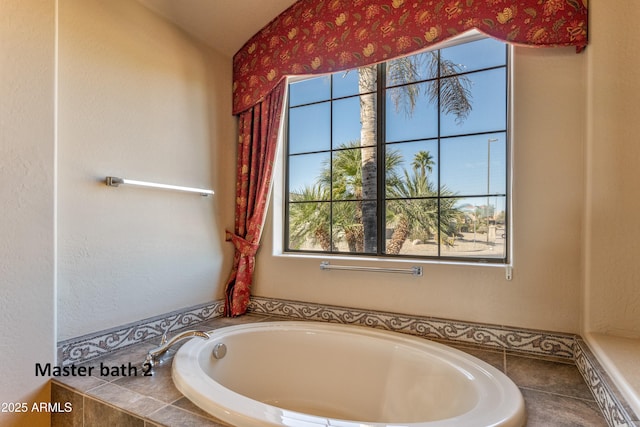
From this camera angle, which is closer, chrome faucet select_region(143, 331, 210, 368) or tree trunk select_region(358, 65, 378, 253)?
chrome faucet select_region(143, 331, 210, 368)

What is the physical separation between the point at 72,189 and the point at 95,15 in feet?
2.69

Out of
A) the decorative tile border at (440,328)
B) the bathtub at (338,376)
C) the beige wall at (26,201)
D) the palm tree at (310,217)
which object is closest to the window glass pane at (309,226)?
the palm tree at (310,217)

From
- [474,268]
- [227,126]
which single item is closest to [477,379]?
[474,268]

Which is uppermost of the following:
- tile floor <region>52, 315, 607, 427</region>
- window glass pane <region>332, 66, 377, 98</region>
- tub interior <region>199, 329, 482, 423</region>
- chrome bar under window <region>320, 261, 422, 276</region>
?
window glass pane <region>332, 66, 377, 98</region>

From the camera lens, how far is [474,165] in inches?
69.9

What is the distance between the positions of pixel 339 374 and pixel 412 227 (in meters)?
0.89

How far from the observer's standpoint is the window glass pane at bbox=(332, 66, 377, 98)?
2086 millimetres

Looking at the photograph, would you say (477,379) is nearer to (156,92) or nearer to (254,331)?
(254,331)

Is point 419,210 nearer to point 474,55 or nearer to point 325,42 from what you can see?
point 474,55

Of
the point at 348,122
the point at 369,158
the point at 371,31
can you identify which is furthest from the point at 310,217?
the point at 371,31

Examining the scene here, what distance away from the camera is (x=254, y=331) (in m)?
1.75

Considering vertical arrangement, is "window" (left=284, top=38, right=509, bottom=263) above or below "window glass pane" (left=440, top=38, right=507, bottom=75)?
below

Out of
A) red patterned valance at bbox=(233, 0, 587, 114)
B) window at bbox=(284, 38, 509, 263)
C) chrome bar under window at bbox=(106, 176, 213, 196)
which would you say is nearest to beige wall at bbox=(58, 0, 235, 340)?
chrome bar under window at bbox=(106, 176, 213, 196)

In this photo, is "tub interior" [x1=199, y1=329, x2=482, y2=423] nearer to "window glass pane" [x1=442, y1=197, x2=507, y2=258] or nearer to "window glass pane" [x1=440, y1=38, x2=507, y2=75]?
"window glass pane" [x1=442, y1=197, x2=507, y2=258]
